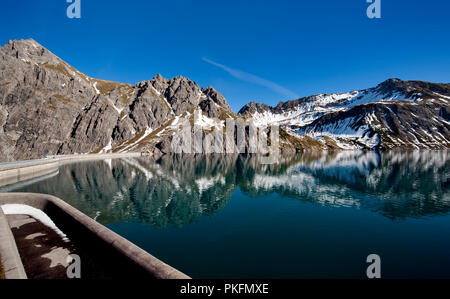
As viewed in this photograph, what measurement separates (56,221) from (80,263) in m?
11.4

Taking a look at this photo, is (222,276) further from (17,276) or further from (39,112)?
(39,112)

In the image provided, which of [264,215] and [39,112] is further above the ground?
[39,112]

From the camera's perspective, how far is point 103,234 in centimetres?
1681

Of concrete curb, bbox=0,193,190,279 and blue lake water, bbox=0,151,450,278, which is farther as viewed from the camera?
blue lake water, bbox=0,151,450,278

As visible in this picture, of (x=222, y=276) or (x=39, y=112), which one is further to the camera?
(x=39, y=112)

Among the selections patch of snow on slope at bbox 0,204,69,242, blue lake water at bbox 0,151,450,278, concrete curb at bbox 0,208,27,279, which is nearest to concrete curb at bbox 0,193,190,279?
patch of snow on slope at bbox 0,204,69,242

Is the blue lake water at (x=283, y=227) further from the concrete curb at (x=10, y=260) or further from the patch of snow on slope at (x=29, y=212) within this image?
the concrete curb at (x=10, y=260)

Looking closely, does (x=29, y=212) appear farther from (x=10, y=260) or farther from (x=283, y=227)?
(x=283, y=227)

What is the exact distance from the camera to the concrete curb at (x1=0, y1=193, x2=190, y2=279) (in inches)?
481

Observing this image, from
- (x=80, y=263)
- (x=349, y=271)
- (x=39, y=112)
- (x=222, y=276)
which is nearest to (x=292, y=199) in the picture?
(x=349, y=271)

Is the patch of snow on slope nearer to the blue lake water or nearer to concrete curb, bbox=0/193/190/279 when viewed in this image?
concrete curb, bbox=0/193/190/279

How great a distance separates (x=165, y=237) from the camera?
88.8 ft

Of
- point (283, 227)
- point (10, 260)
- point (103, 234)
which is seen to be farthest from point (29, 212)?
point (283, 227)

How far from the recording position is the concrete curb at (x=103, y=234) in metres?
12.2
